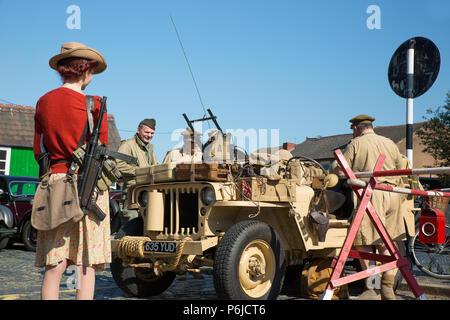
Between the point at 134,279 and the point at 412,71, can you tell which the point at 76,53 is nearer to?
the point at 134,279

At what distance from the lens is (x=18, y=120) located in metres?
28.9

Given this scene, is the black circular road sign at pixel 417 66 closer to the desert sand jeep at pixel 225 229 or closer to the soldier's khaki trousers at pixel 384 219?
the soldier's khaki trousers at pixel 384 219

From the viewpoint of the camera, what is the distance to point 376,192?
5.44 meters

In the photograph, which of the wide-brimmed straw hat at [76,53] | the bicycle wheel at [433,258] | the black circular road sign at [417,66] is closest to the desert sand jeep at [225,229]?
the wide-brimmed straw hat at [76,53]

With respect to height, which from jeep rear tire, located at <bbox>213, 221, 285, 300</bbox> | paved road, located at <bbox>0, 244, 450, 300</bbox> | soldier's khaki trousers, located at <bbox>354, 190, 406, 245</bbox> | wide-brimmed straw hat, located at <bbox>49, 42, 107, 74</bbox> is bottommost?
paved road, located at <bbox>0, 244, 450, 300</bbox>

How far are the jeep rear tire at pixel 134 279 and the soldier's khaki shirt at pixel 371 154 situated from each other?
2.59m

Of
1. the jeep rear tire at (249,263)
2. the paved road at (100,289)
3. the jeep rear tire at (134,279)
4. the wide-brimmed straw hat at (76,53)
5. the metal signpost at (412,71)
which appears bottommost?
the paved road at (100,289)

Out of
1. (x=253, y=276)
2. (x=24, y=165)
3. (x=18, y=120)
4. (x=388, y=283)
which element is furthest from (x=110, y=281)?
(x=18, y=120)

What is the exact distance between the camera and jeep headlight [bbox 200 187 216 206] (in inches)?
206

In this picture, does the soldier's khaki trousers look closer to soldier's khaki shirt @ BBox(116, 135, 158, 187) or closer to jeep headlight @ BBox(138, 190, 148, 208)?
jeep headlight @ BBox(138, 190, 148, 208)

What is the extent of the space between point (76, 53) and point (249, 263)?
260cm

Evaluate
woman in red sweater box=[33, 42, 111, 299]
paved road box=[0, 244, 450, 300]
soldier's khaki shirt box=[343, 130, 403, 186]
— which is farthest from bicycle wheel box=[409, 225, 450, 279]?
woman in red sweater box=[33, 42, 111, 299]

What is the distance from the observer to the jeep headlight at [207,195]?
5.22m
